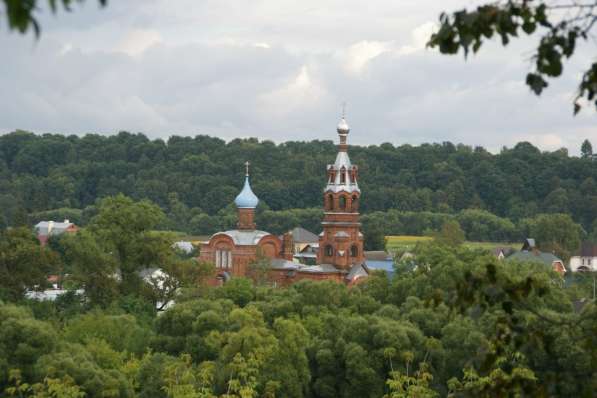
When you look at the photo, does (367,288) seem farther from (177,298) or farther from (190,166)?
(190,166)

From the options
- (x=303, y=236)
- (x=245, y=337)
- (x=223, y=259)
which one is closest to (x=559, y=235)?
(x=303, y=236)

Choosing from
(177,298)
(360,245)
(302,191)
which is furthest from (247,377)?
(302,191)

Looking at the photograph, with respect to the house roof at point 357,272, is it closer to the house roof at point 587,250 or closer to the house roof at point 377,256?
the house roof at point 377,256

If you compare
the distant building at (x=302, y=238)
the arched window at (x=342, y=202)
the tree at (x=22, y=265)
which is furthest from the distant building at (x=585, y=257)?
the tree at (x=22, y=265)

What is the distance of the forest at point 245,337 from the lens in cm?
4466

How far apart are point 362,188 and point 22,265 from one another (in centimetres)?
11535

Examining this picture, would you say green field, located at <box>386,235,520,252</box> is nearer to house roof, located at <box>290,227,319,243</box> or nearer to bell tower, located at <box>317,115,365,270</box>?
house roof, located at <box>290,227,319,243</box>

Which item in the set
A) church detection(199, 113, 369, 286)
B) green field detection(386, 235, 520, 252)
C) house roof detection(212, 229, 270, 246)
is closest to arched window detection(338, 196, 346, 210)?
church detection(199, 113, 369, 286)

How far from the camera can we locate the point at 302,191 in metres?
179

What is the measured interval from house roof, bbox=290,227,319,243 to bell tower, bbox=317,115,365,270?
57329 millimetres

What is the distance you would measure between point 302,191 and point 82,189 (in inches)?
1250

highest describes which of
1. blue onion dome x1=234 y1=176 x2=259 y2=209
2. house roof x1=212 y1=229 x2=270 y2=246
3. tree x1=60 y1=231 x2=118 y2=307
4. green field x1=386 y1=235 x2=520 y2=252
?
green field x1=386 y1=235 x2=520 y2=252

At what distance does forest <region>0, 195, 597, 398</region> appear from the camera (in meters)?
44.7

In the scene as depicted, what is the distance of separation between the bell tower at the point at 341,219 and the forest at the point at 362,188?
235 ft
